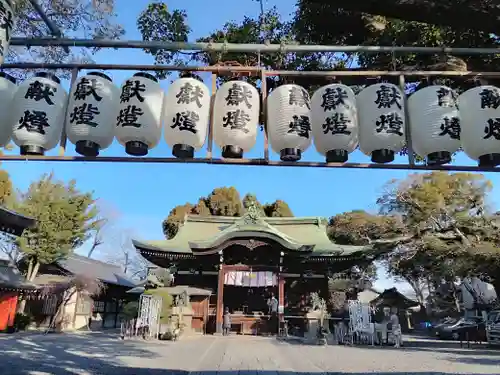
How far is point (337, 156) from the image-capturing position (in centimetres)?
470

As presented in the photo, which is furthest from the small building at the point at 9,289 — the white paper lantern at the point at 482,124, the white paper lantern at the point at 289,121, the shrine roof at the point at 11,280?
the white paper lantern at the point at 482,124

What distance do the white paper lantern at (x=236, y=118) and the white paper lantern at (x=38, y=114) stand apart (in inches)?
71.6

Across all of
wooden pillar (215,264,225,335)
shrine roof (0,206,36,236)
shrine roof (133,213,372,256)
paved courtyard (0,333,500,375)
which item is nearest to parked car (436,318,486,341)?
shrine roof (133,213,372,256)

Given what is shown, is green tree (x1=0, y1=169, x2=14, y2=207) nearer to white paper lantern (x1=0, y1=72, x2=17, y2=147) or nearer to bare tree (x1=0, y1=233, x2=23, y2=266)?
bare tree (x1=0, y1=233, x2=23, y2=266)

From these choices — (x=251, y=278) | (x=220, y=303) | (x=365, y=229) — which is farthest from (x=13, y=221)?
(x=365, y=229)

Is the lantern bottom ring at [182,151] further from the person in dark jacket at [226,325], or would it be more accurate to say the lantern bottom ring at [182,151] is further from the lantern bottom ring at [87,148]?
the person in dark jacket at [226,325]

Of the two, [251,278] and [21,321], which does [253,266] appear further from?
[21,321]

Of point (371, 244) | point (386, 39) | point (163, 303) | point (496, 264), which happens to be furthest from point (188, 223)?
point (386, 39)

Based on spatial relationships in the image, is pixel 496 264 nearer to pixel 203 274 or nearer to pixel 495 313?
pixel 495 313

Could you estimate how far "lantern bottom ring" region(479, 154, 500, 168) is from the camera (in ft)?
14.6

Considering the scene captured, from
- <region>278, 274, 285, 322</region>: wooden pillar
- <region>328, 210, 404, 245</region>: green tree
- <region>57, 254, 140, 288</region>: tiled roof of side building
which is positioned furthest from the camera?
<region>57, 254, 140, 288</region>: tiled roof of side building

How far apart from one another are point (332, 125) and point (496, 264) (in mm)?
12870

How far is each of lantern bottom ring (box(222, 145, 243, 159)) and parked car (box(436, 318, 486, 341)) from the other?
16.6 m

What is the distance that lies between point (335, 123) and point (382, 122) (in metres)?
0.53
